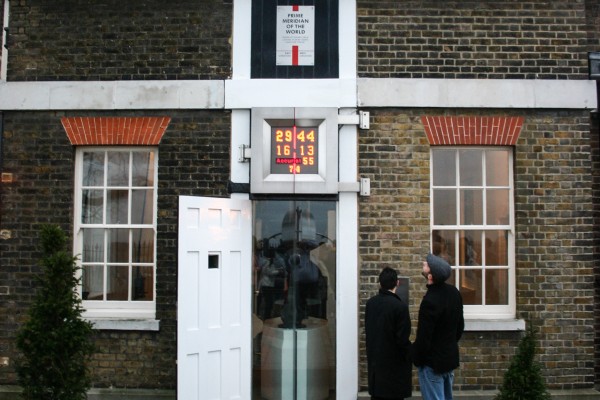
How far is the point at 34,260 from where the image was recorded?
6.88 metres

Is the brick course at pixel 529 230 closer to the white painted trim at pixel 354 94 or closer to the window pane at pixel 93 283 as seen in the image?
the white painted trim at pixel 354 94

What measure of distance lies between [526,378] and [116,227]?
4807mm

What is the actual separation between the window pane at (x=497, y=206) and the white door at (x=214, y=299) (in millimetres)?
2858

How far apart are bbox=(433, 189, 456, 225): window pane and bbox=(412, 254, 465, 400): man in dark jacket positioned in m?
1.55

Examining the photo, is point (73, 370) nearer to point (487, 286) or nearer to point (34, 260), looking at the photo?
point (34, 260)

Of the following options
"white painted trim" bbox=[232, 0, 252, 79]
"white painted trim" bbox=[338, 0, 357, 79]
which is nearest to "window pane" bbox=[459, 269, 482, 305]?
"white painted trim" bbox=[338, 0, 357, 79]

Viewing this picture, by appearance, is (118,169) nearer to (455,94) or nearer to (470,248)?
(455,94)

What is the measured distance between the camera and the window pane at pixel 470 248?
6867 mm

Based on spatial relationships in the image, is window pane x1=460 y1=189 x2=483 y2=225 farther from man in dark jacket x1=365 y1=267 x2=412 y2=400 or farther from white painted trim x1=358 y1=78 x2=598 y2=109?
man in dark jacket x1=365 y1=267 x2=412 y2=400

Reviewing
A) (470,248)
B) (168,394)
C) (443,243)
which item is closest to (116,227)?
(168,394)

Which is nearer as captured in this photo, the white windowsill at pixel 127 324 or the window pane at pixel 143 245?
the white windowsill at pixel 127 324

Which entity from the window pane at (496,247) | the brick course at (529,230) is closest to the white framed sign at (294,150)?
the brick course at (529,230)

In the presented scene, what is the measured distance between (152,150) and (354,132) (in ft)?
8.04

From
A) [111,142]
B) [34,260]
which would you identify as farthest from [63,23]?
[34,260]
